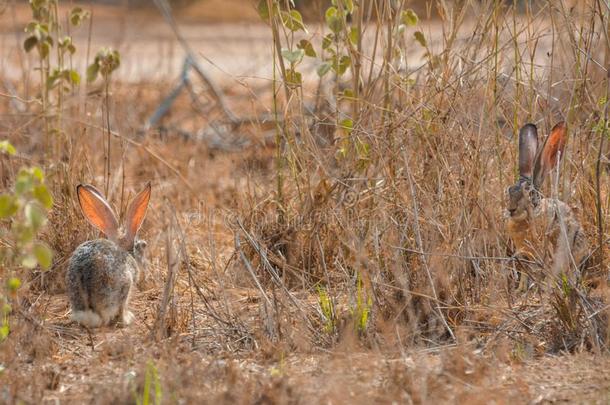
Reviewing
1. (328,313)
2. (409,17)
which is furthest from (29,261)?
(409,17)

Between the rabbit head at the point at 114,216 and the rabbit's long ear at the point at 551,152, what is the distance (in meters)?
1.61

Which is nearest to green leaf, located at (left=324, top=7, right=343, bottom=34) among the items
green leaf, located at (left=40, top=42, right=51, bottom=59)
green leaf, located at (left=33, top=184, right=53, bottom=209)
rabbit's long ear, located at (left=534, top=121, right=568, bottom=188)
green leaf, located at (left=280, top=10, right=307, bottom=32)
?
green leaf, located at (left=280, top=10, right=307, bottom=32)

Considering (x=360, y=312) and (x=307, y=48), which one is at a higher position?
(x=307, y=48)

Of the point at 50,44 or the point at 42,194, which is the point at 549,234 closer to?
the point at 42,194

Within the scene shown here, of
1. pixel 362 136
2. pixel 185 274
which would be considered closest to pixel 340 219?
pixel 362 136

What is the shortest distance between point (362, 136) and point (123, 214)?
1256 millimetres

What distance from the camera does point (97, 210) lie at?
4773 millimetres

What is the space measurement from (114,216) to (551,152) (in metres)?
1.83

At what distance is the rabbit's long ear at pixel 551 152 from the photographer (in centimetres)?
450

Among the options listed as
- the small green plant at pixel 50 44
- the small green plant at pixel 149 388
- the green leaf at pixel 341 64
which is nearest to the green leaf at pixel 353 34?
the green leaf at pixel 341 64

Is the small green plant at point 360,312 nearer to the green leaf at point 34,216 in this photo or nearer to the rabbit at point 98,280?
the rabbit at point 98,280

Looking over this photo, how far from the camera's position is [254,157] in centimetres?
666

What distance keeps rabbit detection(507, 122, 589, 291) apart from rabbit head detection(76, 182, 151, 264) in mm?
1516

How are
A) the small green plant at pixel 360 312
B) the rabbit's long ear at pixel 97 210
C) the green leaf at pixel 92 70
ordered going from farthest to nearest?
the green leaf at pixel 92 70 < the rabbit's long ear at pixel 97 210 < the small green plant at pixel 360 312
